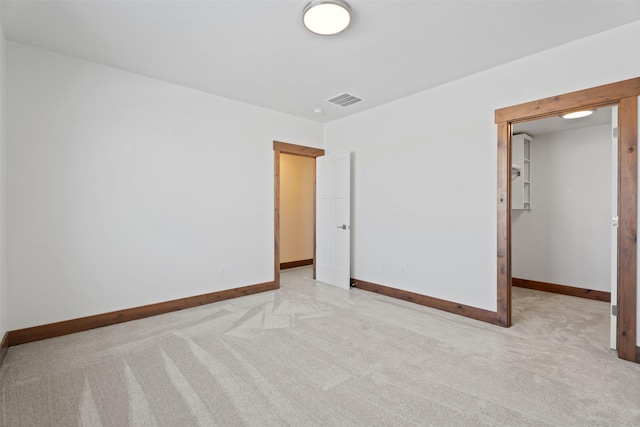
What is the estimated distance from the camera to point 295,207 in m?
6.57

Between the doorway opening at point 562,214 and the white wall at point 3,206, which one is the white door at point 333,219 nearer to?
the doorway opening at point 562,214

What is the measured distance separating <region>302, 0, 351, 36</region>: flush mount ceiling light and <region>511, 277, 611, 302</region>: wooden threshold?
472 centimetres

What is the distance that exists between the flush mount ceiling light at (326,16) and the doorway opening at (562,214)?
2964mm

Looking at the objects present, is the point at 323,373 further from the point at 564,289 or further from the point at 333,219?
the point at 564,289

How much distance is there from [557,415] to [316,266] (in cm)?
373

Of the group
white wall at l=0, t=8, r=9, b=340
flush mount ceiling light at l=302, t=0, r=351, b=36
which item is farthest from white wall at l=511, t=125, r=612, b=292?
white wall at l=0, t=8, r=9, b=340

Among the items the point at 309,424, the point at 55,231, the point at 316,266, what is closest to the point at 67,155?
the point at 55,231

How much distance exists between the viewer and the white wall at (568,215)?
14.0ft

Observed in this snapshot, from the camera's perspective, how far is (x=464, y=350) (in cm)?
259

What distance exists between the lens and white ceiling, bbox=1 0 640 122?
2.25 m

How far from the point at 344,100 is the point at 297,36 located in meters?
1.63

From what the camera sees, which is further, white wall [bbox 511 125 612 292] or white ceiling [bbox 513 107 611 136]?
white wall [bbox 511 125 612 292]

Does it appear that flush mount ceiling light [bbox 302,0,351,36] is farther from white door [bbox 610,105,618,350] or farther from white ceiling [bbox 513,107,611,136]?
white ceiling [bbox 513,107,611,136]

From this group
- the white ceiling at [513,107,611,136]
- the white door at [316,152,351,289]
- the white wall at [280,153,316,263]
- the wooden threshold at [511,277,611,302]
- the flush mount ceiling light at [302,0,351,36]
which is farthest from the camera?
the white wall at [280,153,316,263]
